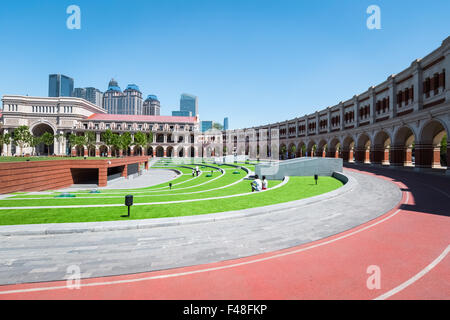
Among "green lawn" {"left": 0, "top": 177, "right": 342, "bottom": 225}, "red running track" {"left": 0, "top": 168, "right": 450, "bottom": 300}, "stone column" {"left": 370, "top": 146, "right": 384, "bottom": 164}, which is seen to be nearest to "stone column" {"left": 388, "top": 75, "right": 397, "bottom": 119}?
"stone column" {"left": 370, "top": 146, "right": 384, "bottom": 164}

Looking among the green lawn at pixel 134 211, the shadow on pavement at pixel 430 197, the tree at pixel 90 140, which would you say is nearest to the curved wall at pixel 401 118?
the shadow on pavement at pixel 430 197

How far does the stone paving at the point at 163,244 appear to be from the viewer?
6207 mm

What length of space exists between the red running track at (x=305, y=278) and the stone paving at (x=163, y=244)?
467 millimetres

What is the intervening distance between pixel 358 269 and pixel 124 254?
274 inches

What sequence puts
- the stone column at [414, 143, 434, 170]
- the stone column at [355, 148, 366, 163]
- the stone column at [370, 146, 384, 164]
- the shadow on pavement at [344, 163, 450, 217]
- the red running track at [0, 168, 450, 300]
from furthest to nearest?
the stone column at [355, 148, 366, 163] < the stone column at [370, 146, 384, 164] < the stone column at [414, 143, 434, 170] < the shadow on pavement at [344, 163, 450, 217] < the red running track at [0, 168, 450, 300]

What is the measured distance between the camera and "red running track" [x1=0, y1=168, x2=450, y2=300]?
4.99 metres

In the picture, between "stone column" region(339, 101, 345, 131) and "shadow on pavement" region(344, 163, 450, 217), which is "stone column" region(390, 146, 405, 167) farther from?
"stone column" region(339, 101, 345, 131)

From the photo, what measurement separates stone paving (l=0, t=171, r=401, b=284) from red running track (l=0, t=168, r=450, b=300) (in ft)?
1.53

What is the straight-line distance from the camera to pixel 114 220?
9.77 meters

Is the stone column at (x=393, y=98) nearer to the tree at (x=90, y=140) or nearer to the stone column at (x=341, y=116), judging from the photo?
the stone column at (x=341, y=116)

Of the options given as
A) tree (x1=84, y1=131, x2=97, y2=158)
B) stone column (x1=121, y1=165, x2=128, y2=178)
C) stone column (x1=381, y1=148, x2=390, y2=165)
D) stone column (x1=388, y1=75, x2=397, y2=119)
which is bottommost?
stone column (x1=121, y1=165, x2=128, y2=178)

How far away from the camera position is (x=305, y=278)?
5.60 m

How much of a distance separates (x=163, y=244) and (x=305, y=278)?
477 centimetres

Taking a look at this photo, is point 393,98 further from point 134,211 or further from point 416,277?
point 134,211
